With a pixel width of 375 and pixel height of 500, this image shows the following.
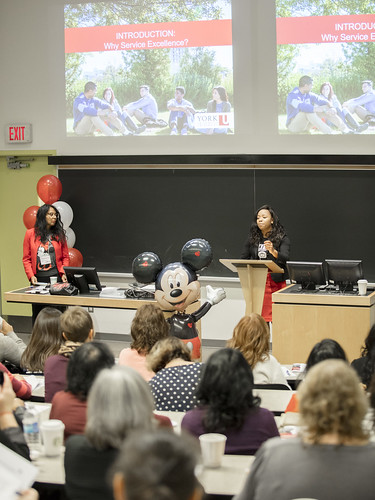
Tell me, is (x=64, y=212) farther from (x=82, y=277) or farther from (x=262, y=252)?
(x=262, y=252)

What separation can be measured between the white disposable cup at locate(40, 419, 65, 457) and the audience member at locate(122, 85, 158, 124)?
19.5ft

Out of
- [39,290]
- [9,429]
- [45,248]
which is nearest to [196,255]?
[39,290]

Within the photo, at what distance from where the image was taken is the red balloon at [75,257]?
830 centimetres

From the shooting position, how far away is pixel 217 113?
819cm

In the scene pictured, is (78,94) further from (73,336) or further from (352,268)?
(73,336)

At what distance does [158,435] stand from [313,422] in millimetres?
813

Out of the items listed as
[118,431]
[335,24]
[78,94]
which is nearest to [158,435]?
[118,431]

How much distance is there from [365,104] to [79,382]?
5.63 m

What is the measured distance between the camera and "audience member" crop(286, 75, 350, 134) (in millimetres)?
7859

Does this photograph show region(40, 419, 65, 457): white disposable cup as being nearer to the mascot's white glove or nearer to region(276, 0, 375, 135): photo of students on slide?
the mascot's white glove

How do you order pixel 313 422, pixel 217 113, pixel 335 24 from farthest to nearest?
pixel 217 113 → pixel 335 24 → pixel 313 422

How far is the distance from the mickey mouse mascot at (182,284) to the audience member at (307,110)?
97.3 inches

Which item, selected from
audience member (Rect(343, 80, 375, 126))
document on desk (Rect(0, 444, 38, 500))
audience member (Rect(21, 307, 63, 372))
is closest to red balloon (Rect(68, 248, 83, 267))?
audience member (Rect(343, 80, 375, 126))

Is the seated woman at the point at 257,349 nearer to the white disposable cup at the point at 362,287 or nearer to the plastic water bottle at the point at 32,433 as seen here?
the plastic water bottle at the point at 32,433
